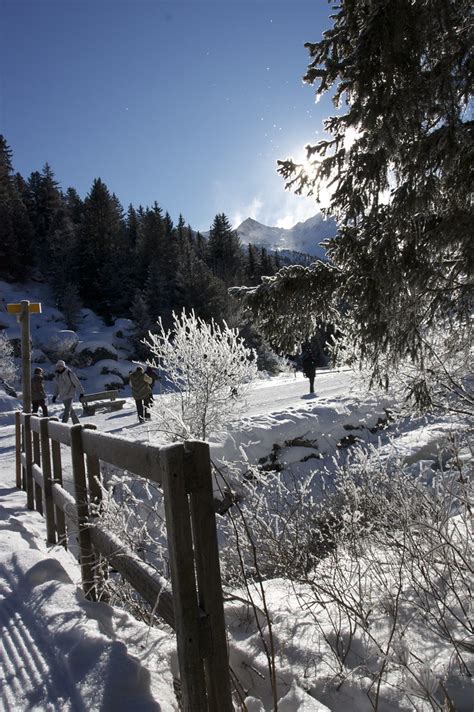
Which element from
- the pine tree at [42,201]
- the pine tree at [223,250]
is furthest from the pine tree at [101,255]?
the pine tree at [223,250]

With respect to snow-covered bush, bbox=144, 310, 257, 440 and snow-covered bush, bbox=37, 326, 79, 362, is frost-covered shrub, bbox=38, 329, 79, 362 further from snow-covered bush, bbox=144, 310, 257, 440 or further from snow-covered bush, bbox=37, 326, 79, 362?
snow-covered bush, bbox=144, 310, 257, 440

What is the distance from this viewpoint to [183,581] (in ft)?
4.91

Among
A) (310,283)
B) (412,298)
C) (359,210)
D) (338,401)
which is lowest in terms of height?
Answer: (338,401)

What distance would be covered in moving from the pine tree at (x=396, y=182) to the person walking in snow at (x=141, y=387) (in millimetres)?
8462

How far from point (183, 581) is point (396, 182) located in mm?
4318

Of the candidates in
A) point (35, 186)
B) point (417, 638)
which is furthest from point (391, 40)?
point (35, 186)

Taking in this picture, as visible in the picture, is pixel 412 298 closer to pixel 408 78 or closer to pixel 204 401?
pixel 408 78

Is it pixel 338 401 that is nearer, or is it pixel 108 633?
pixel 108 633

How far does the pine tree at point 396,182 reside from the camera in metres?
3.73

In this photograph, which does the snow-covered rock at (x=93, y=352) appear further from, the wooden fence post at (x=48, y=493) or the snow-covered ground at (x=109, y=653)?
the snow-covered ground at (x=109, y=653)

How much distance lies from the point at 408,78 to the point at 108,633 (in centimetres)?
482

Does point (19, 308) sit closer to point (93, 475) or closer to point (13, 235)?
point (93, 475)

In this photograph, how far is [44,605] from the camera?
2.47 m

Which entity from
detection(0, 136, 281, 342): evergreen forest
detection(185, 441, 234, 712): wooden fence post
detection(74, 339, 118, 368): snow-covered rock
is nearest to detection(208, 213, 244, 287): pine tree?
detection(0, 136, 281, 342): evergreen forest
